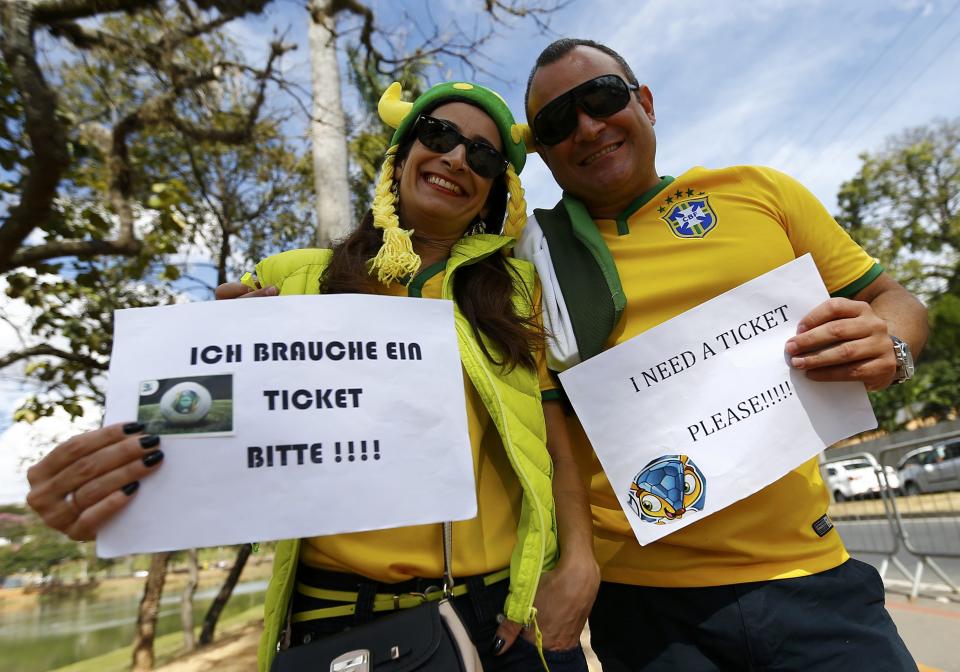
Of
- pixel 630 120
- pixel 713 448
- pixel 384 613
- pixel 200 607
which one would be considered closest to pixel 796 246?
pixel 630 120

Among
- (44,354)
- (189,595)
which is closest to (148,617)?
(189,595)

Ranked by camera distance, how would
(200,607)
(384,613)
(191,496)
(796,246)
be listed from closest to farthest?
(191,496)
(384,613)
(796,246)
(200,607)

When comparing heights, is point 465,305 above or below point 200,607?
above

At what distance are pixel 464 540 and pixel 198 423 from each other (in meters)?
0.66

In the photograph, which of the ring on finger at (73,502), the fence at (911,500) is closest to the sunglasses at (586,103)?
the ring on finger at (73,502)

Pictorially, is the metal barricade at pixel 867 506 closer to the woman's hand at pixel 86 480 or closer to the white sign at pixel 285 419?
the white sign at pixel 285 419

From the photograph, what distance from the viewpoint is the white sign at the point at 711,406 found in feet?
4.73

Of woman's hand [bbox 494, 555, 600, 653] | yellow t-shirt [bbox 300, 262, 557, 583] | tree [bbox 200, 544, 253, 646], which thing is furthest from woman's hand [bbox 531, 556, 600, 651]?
tree [bbox 200, 544, 253, 646]

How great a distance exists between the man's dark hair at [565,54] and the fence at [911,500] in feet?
Result: 17.6

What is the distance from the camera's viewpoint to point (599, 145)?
1903 millimetres

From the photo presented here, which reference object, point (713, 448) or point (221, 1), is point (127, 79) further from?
point (713, 448)

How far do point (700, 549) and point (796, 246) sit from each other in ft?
3.22

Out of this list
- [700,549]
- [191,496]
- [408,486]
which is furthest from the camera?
[700,549]

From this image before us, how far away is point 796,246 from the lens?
71.9 inches
